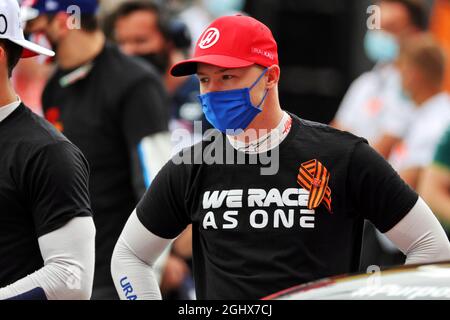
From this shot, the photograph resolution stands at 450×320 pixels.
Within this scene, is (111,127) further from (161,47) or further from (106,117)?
(161,47)

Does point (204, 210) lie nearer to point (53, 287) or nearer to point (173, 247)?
point (53, 287)

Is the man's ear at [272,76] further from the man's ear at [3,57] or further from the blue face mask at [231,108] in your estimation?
the man's ear at [3,57]

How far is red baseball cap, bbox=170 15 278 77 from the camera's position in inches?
201

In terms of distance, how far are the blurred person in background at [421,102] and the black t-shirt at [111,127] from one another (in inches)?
116

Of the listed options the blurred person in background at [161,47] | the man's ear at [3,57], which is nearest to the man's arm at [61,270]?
the man's ear at [3,57]

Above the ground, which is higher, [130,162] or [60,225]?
[60,225]

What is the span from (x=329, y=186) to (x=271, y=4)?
7.64 m

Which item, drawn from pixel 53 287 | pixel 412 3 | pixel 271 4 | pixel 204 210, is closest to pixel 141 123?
pixel 204 210

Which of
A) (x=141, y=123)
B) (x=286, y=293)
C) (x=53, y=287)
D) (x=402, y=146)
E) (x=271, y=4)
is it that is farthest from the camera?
(x=271, y=4)

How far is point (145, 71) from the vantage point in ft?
24.0

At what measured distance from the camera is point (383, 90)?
1067 centimetres

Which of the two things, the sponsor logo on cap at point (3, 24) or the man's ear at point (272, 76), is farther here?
the man's ear at point (272, 76)

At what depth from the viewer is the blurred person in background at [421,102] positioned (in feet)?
32.0

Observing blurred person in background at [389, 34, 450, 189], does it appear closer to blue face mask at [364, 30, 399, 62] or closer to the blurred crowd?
the blurred crowd
